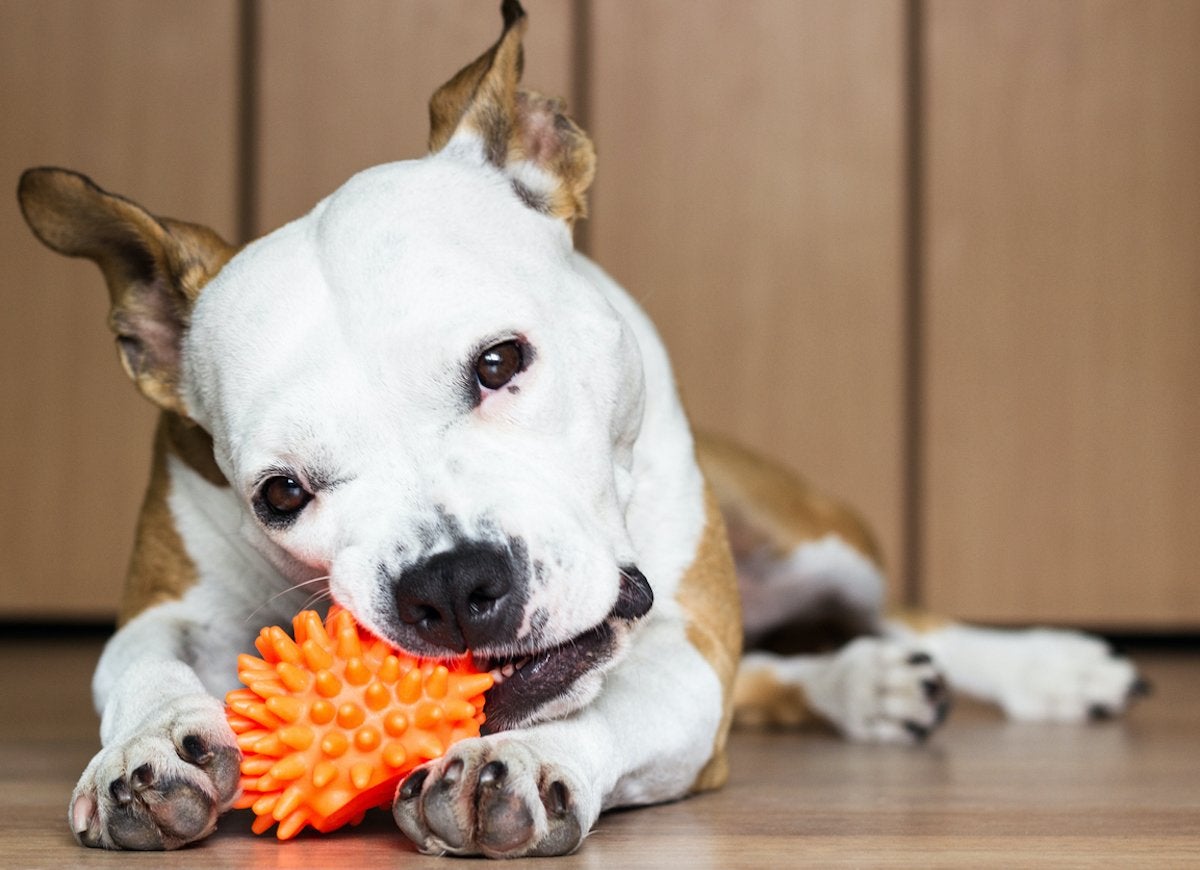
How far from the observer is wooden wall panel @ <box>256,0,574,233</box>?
13.8ft

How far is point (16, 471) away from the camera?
4312 mm

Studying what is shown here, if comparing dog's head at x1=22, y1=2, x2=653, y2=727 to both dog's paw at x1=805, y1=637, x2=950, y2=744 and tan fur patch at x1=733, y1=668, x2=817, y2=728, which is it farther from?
tan fur patch at x1=733, y1=668, x2=817, y2=728

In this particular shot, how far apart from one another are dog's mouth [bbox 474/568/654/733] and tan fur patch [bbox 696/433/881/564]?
121 cm

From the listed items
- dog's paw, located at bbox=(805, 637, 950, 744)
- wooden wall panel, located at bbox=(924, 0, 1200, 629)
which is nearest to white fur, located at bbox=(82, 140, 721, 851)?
dog's paw, located at bbox=(805, 637, 950, 744)

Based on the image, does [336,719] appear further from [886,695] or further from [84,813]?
[886,695]

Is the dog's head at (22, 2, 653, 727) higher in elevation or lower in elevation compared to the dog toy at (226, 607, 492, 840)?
higher

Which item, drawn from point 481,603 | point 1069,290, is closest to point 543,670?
point 481,603

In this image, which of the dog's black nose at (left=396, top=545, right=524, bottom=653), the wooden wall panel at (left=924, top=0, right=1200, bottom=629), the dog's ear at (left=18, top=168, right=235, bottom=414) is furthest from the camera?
the wooden wall panel at (left=924, top=0, right=1200, bottom=629)

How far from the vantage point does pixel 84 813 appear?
1333mm

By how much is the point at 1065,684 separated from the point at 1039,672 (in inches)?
2.1

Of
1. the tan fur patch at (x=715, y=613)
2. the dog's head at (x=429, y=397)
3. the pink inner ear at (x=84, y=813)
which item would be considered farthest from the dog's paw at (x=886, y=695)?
the pink inner ear at (x=84, y=813)

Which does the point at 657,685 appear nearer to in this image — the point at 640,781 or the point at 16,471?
the point at 640,781

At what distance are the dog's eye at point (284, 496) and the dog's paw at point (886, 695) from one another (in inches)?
47.5

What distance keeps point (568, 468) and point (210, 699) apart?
17.4 inches
